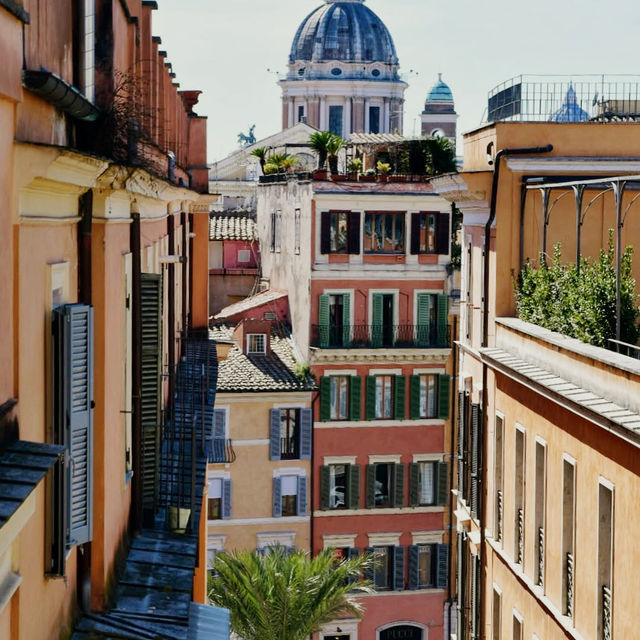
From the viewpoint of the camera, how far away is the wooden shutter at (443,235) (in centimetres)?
4125

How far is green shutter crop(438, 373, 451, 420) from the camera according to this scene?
40.7 metres

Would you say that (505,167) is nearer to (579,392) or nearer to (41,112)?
(579,392)

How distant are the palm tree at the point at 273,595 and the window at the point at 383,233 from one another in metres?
13.1

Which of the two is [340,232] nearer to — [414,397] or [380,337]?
[380,337]

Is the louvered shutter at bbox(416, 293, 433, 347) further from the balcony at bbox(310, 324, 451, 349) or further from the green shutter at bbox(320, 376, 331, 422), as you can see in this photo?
the green shutter at bbox(320, 376, 331, 422)

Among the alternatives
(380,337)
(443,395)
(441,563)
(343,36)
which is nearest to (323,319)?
(380,337)

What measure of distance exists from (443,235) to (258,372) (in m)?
6.72

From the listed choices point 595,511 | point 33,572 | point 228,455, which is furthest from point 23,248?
point 228,455

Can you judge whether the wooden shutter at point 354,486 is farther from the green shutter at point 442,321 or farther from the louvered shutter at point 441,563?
the green shutter at point 442,321

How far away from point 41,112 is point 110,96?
227cm

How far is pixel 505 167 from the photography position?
19547 mm

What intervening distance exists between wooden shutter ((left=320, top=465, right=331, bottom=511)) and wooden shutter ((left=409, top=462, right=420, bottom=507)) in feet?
7.73

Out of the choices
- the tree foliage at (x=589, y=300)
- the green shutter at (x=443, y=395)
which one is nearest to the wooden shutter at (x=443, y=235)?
the green shutter at (x=443, y=395)

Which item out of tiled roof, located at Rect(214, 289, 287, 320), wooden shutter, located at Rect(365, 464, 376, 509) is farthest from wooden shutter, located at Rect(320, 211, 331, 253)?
wooden shutter, located at Rect(365, 464, 376, 509)
